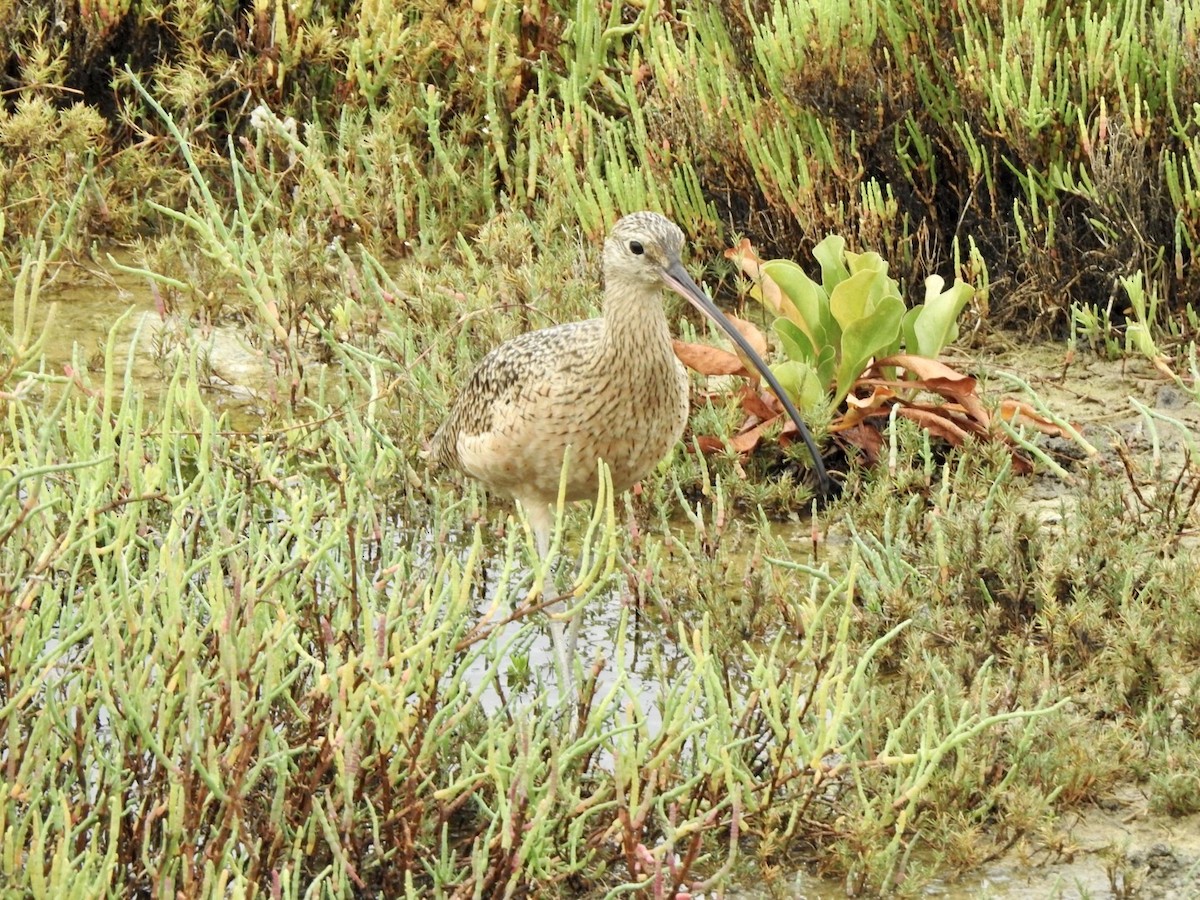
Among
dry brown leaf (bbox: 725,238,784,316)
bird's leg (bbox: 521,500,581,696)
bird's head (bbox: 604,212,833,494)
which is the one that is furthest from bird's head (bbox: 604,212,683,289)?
dry brown leaf (bbox: 725,238,784,316)

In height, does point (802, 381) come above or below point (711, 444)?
above

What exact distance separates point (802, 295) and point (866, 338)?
0.24 meters

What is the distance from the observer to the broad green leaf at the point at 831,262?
18.1 feet

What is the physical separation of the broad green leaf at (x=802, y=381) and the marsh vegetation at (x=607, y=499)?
0.02 m

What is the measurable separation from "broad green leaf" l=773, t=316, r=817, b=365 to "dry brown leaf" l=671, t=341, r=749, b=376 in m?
0.15

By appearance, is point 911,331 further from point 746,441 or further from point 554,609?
point 554,609

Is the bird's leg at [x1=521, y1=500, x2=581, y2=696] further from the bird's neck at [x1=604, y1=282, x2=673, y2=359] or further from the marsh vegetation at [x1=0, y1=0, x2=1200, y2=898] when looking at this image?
the bird's neck at [x1=604, y1=282, x2=673, y2=359]

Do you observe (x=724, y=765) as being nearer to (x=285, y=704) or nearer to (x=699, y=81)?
(x=285, y=704)

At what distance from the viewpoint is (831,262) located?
554cm

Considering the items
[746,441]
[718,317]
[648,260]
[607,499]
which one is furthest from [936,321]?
[607,499]

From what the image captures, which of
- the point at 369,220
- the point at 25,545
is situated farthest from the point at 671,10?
the point at 25,545

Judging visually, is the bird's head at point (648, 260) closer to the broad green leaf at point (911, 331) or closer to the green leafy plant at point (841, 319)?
the green leafy plant at point (841, 319)

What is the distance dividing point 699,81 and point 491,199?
1005 mm

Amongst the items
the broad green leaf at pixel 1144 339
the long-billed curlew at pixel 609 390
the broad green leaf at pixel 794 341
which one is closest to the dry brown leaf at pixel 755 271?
the broad green leaf at pixel 794 341
